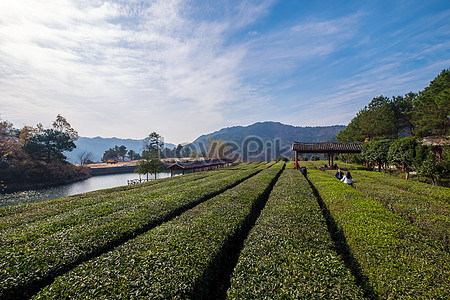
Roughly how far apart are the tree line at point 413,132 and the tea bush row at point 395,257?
44.9 feet

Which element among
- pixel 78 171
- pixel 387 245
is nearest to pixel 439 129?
pixel 387 245

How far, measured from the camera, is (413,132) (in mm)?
31812

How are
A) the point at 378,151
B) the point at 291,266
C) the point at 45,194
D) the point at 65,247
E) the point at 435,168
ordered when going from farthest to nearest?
the point at 45,194, the point at 378,151, the point at 435,168, the point at 65,247, the point at 291,266

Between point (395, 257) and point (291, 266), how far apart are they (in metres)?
2.25

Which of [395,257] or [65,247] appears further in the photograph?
[65,247]

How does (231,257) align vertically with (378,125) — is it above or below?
below

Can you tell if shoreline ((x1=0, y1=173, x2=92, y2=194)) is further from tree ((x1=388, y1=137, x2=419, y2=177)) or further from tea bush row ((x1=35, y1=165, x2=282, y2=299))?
tree ((x1=388, y1=137, x2=419, y2=177))

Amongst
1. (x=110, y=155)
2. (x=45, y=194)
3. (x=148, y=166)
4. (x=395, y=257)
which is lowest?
(x=45, y=194)

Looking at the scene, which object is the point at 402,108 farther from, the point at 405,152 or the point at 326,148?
the point at 405,152

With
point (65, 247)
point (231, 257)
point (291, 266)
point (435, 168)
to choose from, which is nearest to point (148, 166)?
point (65, 247)

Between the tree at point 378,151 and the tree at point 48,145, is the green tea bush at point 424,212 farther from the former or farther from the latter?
the tree at point 48,145

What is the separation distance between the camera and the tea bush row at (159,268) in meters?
3.13

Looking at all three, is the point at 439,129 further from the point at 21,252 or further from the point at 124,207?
the point at 21,252

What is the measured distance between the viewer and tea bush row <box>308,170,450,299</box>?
3054 millimetres
